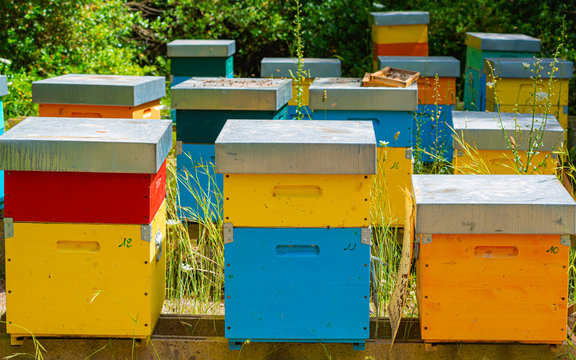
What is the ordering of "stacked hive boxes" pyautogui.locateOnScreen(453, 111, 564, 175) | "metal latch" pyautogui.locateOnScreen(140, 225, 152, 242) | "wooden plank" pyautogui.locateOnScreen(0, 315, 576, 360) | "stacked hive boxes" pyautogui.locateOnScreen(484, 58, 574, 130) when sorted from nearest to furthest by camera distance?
"metal latch" pyautogui.locateOnScreen(140, 225, 152, 242)
"wooden plank" pyautogui.locateOnScreen(0, 315, 576, 360)
"stacked hive boxes" pyautogui.locateOnScreen(453, 111, 564, 175)
"stacked hive boxes" pyautogui.locateOnScreen(484, 58, 574, 130)

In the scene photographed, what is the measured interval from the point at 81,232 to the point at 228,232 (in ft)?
1.82

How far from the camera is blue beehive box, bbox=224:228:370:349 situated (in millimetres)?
2908

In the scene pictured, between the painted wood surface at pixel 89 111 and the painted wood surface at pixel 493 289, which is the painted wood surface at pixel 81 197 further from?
the painted wood surface at pixel 89 111

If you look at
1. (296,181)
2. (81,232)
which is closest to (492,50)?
(296,181)

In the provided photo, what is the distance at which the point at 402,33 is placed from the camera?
25.5ft

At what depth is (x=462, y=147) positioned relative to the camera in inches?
166

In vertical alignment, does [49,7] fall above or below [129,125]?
above

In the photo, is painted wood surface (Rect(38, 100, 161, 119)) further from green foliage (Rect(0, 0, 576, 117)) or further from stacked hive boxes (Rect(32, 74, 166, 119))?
green foliage (Rect(0, 0, 576, 117))

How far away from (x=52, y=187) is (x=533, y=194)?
1798 mm

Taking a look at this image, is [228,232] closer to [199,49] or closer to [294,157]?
[294,157]

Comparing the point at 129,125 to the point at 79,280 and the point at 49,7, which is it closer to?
the point at 79,280

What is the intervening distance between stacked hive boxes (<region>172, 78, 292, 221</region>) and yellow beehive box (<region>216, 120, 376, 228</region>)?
5.03 ft

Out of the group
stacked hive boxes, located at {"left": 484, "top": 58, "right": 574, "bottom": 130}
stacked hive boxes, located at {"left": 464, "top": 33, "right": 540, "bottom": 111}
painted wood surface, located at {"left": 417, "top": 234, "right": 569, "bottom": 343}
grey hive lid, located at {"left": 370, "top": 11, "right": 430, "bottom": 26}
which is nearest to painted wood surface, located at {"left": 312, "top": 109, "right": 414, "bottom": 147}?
stacked hive boxes, located at {"left": 484, "top": 58, "right": 574, "bottom": 130}

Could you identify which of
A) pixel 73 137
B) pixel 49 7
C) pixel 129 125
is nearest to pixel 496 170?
pixel 129 125
